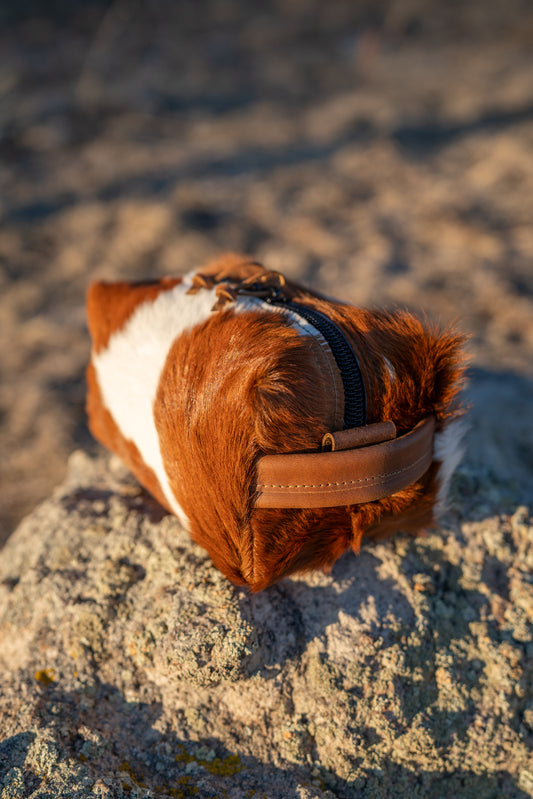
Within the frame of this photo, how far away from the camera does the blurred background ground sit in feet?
9.91

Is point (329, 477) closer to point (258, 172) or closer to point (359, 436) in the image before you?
point (359, 436)

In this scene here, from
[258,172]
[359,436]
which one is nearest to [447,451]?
[359,436]

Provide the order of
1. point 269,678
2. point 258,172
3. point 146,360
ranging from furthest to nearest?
point 258,172, point 146,360, point 269,678

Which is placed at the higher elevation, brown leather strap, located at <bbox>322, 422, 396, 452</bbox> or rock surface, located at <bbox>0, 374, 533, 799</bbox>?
brown leather strap, located at <bbox>322, 422, 396, 452</bbox>

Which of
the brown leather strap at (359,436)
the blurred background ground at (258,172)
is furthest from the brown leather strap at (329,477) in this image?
the blurred background ground at (258,172)

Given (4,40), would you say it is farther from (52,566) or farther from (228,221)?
(52,566)

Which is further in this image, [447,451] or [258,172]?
[258,172]

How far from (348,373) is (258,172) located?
3.94 meters

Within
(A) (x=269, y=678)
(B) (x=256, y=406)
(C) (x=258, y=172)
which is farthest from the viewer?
(C) (x=258, y=172)

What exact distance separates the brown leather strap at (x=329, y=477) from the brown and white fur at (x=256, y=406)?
0.03 m

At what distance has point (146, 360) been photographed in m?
1.33

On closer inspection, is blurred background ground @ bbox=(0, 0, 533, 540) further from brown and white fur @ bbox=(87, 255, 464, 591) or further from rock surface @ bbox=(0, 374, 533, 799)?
brown and white fur @ bbox=(87, 255, 464, 591)

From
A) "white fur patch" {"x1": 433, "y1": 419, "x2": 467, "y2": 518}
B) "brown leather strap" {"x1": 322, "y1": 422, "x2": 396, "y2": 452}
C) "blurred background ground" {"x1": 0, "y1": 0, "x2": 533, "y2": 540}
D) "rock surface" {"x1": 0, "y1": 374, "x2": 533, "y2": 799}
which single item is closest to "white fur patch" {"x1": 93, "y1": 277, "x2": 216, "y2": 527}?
"rock surface" {"x1": 0, "y1": 374, "x2": 533, "y2": 799}

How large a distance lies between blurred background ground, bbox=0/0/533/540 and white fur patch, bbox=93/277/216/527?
3.28 feet
